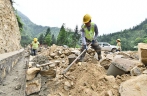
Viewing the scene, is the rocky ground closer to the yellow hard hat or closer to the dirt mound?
the dirt mound

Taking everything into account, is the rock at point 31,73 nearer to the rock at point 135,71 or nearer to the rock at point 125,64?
the rock at point 125,64

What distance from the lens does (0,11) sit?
34.8 ft

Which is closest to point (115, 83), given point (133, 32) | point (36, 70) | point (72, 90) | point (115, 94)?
point (115, 94)

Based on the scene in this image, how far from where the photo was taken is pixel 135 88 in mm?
2668

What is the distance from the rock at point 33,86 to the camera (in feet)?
12.1

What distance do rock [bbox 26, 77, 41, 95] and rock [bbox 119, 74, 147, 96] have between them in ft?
6.05

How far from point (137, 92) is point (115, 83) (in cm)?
60

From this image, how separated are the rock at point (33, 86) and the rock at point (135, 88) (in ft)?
6.05

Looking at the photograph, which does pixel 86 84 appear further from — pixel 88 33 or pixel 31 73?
pixel 88 33

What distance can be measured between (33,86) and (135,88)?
2.19m

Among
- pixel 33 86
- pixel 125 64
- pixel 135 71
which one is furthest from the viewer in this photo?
pixel 33 86

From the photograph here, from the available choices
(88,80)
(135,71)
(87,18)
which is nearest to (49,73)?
(88,80)

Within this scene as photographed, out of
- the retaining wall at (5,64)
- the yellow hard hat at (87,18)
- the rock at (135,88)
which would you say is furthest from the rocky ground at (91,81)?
the yellow hard hat at (87,18)

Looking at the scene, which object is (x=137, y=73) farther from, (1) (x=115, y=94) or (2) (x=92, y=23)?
(2) (x=92, y=23)
